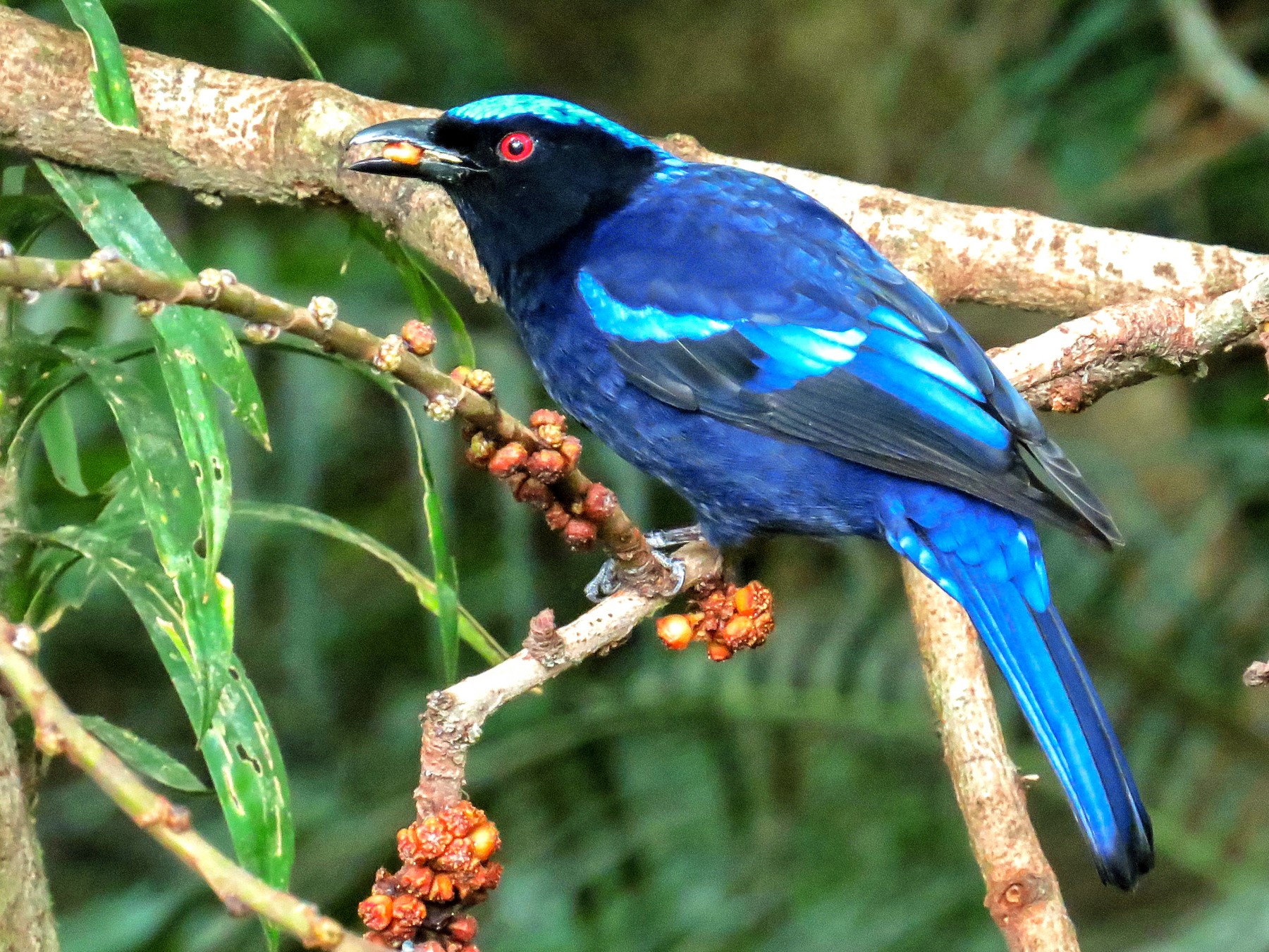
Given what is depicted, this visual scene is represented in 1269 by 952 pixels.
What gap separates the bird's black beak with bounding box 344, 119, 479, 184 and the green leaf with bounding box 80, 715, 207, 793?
981mm

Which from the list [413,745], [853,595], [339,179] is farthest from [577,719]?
[339,179]

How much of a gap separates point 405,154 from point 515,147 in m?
0.26

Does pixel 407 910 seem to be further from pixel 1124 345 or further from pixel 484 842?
pixel 1124 345

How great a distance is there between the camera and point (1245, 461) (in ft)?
12.3

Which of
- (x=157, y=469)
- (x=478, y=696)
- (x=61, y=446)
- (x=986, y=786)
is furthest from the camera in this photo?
(x=61, y=446)

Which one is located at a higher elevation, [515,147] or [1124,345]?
[515,147]

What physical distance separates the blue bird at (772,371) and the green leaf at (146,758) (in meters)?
0.89

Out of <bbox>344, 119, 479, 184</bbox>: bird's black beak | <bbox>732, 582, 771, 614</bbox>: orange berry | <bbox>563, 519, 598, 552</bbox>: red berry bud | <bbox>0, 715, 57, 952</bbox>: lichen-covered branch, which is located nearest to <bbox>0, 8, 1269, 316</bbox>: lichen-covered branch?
<bbox>344, 119, 479, 184</bbox>: bird's black beak

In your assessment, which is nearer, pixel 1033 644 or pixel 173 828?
pixel 173 828

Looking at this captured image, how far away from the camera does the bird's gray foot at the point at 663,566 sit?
196 cm

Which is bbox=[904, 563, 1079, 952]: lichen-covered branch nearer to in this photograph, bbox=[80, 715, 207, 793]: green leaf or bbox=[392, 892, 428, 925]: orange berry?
bbox=[392, 892, 428, 925]: orange berry

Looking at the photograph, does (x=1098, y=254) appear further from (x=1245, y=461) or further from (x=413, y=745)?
(x=413, y=745)

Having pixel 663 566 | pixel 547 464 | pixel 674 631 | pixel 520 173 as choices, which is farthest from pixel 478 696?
pixel 520 173

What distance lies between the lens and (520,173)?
2.72 meters
